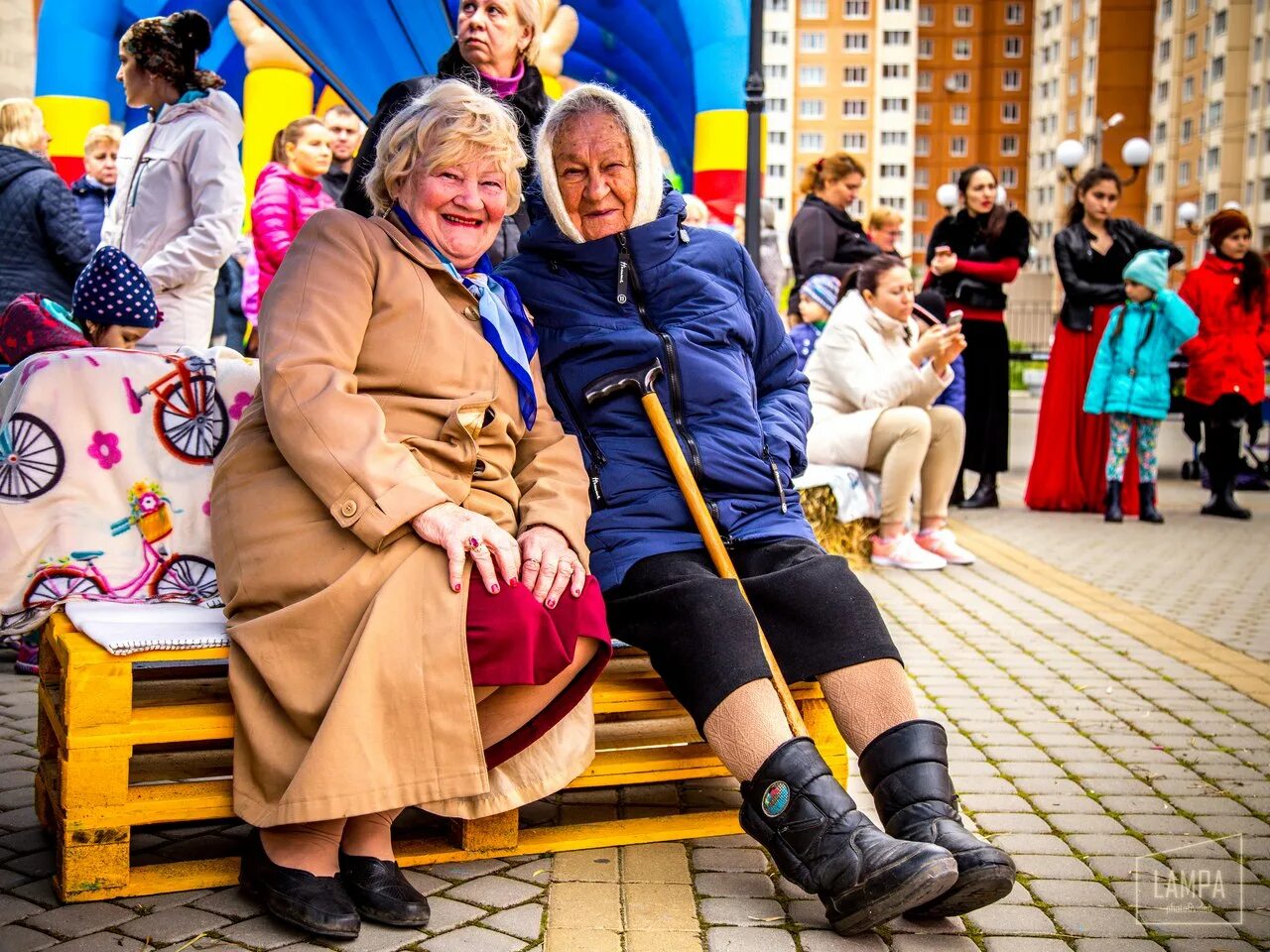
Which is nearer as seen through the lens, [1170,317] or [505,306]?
[505,306]

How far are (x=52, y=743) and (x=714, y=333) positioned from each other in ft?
6.59

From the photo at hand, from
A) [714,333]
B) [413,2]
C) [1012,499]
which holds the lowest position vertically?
[1012,499]

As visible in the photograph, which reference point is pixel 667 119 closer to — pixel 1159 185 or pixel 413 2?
pixel 413 2

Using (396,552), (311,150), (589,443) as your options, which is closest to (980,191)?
(311,150)

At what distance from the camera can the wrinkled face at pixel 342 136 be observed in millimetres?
8328

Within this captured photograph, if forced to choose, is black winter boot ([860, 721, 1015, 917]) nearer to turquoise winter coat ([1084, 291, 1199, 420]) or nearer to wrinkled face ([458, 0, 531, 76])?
wrinkled face ([458, 0, 531, 76])

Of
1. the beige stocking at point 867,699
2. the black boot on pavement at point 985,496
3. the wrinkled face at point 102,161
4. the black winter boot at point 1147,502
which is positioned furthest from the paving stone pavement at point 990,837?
the black boot on pavement at point 985,496

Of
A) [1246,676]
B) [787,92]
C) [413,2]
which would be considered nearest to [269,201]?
[413,2]

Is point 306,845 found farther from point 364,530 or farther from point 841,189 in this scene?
point 841,189

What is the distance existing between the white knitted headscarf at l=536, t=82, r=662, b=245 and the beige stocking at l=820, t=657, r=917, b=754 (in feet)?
4.51

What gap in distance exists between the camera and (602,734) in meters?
3.87

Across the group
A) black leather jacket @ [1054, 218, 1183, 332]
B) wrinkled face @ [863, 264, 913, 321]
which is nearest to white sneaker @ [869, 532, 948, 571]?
wrinkled face @ [863, 264, 913, 321]

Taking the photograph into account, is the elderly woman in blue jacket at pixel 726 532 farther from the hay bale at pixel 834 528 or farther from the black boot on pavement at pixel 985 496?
the black boot on pavement at pixel 985 496

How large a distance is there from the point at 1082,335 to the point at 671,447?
7.48 meters
